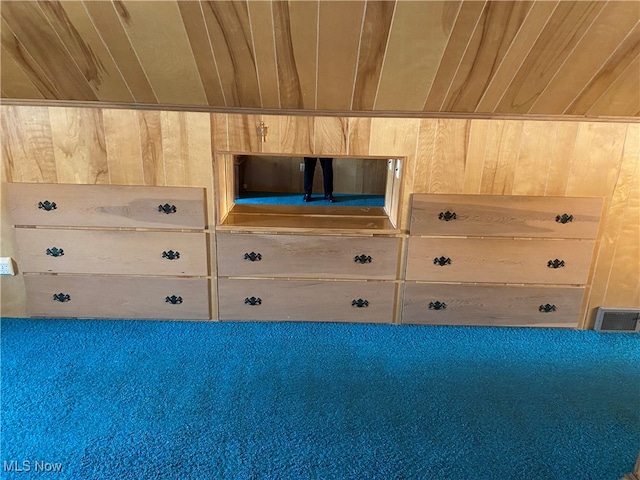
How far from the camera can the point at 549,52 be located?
173cm

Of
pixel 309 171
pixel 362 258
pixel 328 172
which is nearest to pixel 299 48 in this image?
pixel 362 258

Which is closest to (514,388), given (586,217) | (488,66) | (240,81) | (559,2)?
(586,217)

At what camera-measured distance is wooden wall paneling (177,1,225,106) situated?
5.17 ft

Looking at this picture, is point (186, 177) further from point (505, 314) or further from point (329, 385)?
point (505, 314)

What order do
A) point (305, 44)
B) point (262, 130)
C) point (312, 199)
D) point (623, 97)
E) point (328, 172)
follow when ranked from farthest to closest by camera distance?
1. point (312, 199)
2. point (328, 172)
3. point (262, 130)
4. point (623, 97)
5. point (305, 44)

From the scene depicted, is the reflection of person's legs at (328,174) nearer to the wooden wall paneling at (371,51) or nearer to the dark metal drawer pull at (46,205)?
the wooden wall paneling at (371,51)

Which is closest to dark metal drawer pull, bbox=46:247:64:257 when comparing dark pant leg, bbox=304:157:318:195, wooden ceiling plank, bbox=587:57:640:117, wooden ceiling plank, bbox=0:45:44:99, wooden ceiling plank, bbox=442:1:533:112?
wooden ceiling plank, bbox=0:45:44:99

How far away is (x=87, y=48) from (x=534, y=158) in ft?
7.31

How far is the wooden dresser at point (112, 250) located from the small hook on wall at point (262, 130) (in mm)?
459

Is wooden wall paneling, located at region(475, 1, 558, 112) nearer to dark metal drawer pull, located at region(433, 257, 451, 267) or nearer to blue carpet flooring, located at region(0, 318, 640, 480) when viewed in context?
dark metal drawer pull, located at region(433, 257, 451, 267)

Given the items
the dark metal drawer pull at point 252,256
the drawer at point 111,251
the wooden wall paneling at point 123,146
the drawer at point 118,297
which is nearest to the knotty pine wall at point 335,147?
the wooden wall paneling at point 123,146

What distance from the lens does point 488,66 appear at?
1.81 m

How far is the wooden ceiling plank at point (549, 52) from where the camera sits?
1534 mm

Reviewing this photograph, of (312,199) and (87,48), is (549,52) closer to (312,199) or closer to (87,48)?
(87,48)
